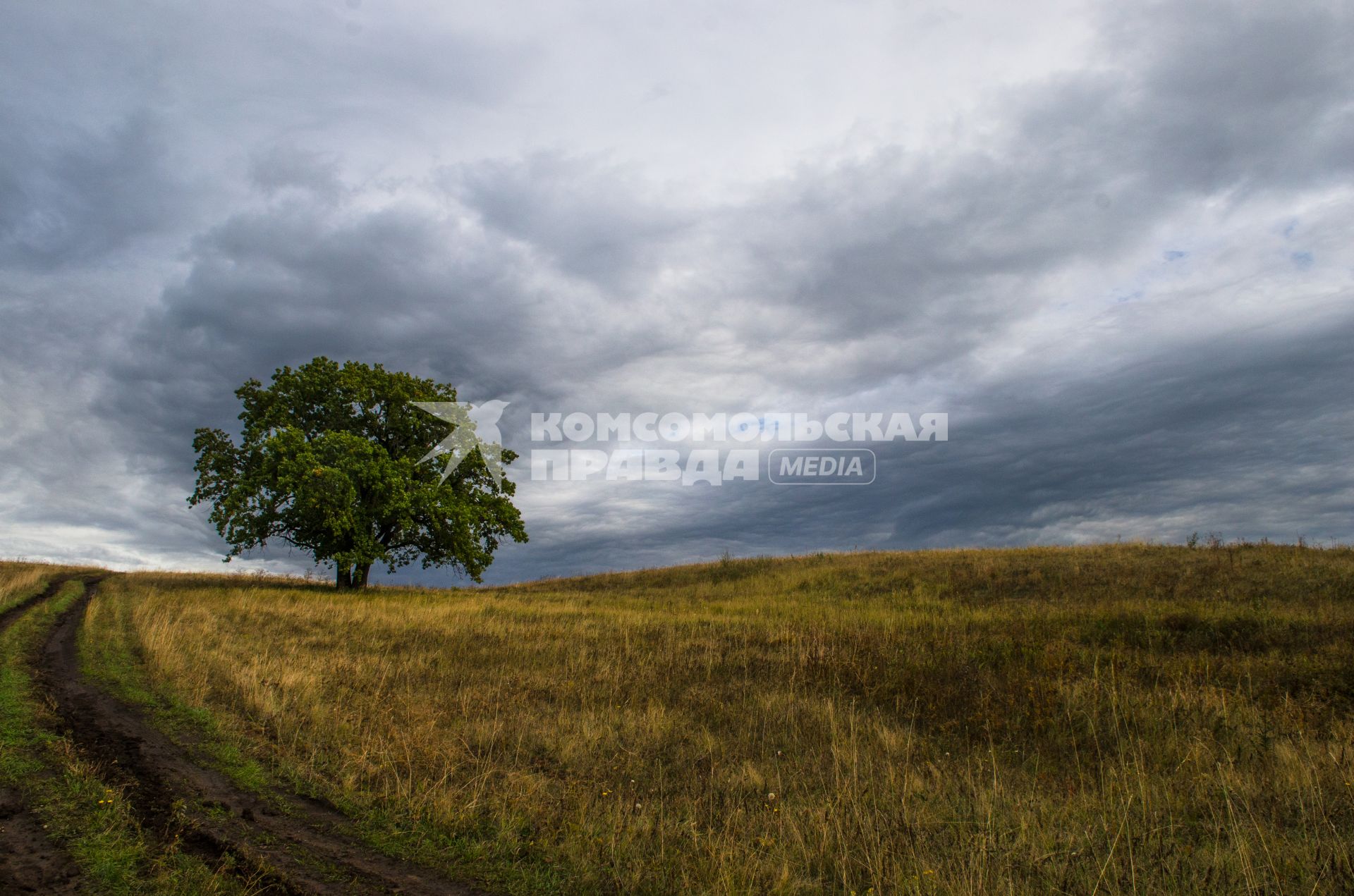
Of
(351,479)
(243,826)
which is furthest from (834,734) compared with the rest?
(351,479)

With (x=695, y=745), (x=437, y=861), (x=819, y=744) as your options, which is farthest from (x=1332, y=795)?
(x=437, y=861)

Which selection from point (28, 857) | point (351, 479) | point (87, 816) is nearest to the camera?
point (28, 857)

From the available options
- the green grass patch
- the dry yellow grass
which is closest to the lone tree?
the dry yellow grass

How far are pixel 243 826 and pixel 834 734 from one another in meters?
6.55

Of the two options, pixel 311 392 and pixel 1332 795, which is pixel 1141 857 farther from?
pixel 311 392

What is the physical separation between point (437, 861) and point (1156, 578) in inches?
885

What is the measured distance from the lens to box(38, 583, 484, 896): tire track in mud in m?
4.90

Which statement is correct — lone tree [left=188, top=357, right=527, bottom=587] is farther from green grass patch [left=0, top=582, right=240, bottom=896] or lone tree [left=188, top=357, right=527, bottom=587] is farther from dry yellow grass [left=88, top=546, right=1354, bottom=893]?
green grass patch [left=0, top=582, right=240, bottom=896]

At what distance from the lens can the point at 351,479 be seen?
91.6 ft

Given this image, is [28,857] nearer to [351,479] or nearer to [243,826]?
[243,826]

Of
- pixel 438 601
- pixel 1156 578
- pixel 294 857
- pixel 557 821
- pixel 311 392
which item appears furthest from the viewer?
pixel 311 392

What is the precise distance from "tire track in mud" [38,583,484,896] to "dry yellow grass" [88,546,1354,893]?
0.42 metres

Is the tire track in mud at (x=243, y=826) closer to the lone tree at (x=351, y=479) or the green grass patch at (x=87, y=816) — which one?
the green grass patch at (x=87, y=816)

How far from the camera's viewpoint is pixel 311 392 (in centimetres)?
3108
